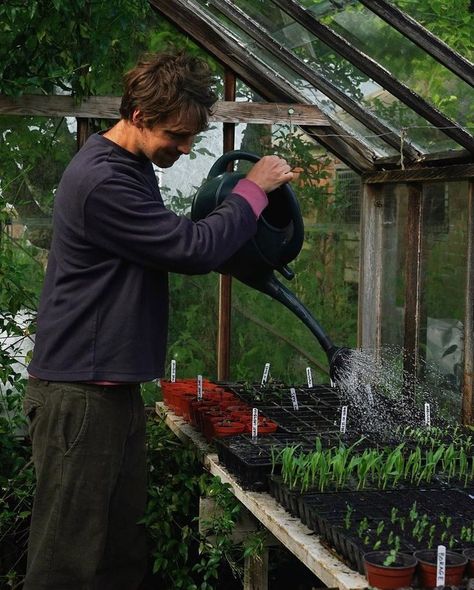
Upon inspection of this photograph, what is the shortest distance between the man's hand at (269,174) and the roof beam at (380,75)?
1.46 metres

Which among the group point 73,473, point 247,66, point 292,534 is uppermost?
point 247,66

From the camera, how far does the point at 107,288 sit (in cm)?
257

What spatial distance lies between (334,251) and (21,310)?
1.56 metres

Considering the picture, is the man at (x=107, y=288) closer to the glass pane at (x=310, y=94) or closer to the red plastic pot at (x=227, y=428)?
the red plastic pot at (x=227, y=428)

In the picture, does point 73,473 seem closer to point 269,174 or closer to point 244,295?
point 269,174

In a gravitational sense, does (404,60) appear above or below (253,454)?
above

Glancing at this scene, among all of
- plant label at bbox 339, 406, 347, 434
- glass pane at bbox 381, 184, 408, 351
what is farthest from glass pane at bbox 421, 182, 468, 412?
plant label at bbox 339, 406, 347, 434

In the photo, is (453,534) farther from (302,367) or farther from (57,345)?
(302,367)

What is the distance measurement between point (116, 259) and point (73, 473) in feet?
1.82

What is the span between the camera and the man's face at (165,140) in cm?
255

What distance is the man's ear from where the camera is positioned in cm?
257

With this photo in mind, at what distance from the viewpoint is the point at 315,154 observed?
5051 mm

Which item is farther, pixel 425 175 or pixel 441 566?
pixel 425 175

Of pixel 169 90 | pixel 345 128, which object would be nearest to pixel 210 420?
pixel 169 90
